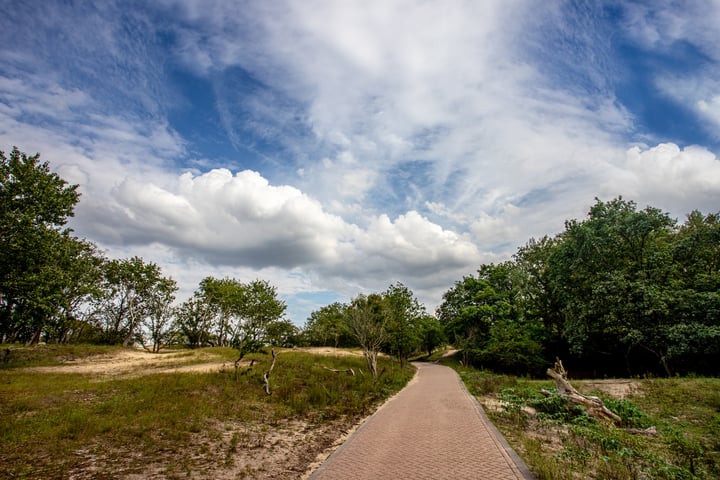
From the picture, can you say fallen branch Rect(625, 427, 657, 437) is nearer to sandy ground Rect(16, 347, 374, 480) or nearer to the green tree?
sandy ground Rect(16, 347, 374, 480)

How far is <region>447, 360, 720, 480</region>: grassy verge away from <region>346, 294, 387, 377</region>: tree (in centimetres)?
945

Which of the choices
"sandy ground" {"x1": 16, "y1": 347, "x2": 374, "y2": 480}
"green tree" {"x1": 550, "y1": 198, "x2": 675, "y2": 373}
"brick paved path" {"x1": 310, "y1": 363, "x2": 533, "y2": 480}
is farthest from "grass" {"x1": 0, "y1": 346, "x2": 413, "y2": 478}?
"green tree" {"x1": 550, "y1": 198, "x2": 675, "y2": 373}

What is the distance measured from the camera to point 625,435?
9.88m

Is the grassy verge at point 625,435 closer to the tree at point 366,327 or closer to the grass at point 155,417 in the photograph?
the grass at point 155,417

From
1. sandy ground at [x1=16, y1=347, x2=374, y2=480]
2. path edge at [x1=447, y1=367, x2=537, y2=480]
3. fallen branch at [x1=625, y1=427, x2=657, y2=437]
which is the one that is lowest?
sandy ground at [x1=16, y1=347, x2=374, y2=480]

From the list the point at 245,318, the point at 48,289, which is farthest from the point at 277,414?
the point at 245,318

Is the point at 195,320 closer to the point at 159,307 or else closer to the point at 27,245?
the point at 159,307

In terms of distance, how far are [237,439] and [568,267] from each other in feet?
99.6

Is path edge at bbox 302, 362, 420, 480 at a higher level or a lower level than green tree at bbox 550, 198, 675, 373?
lower

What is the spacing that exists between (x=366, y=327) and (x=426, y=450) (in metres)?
15.6

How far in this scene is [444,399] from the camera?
1598 centimetres

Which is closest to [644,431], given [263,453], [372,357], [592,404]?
[592,404]

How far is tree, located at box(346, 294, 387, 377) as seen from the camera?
2389 cm

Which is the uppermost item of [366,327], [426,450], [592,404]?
[366,327]
